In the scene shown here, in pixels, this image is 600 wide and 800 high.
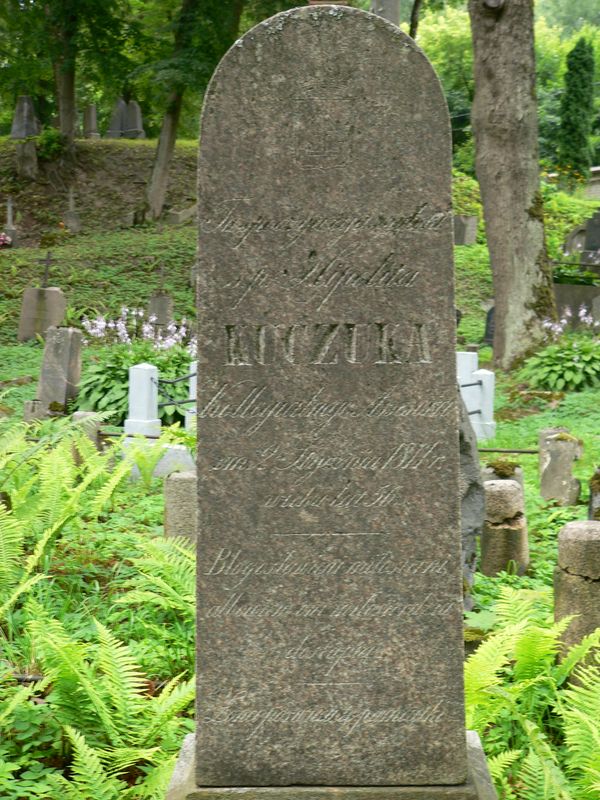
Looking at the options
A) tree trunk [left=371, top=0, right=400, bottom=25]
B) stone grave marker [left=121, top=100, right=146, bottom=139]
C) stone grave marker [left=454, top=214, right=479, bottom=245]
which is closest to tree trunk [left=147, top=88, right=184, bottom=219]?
stone grave marker [left=454, top=214, right=479, bottom=245]

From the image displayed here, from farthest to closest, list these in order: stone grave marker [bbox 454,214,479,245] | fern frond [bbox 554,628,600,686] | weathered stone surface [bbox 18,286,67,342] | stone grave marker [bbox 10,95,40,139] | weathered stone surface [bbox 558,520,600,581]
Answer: stone grave marker [bbox 10,95,40,139], stone grave marker [bbox 454,214,479,245], weathered stone surface [bbox 18,286,67,342], weathered stone surface [bbox 558,520,600,581], fern frond [bbox 554,628,600,686]

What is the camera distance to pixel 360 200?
331cm

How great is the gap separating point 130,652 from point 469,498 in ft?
7.36

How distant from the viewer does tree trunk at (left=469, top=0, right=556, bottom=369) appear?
14.4 m

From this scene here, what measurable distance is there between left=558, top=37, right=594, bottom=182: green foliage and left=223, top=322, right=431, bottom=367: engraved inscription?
116 feet

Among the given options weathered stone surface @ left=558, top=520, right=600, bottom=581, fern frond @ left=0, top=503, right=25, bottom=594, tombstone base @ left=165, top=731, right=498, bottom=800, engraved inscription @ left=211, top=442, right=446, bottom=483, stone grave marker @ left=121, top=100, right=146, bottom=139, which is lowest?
tombstone base @ left=165, top=731, right=498, bottom=800

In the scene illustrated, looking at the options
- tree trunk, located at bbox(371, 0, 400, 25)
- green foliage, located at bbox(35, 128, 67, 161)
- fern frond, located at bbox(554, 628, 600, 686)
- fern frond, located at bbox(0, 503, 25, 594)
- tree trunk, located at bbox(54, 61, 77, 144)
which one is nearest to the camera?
fern frond, located at bbox(554, 628, 600, 686)

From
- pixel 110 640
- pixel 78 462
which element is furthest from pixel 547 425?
pixel 110 640

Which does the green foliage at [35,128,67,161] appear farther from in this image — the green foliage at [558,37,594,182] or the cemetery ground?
the cemetery ground

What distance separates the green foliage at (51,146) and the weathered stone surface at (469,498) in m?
25.4

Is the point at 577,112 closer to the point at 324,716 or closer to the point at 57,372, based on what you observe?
the point at 57,372

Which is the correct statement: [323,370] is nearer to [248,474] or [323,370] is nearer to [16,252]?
[248,474]

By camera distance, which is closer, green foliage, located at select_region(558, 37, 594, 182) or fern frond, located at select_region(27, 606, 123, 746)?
fern frond, located at select_region(27, 606, 123, 746)

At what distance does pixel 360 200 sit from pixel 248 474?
967 millimetres
